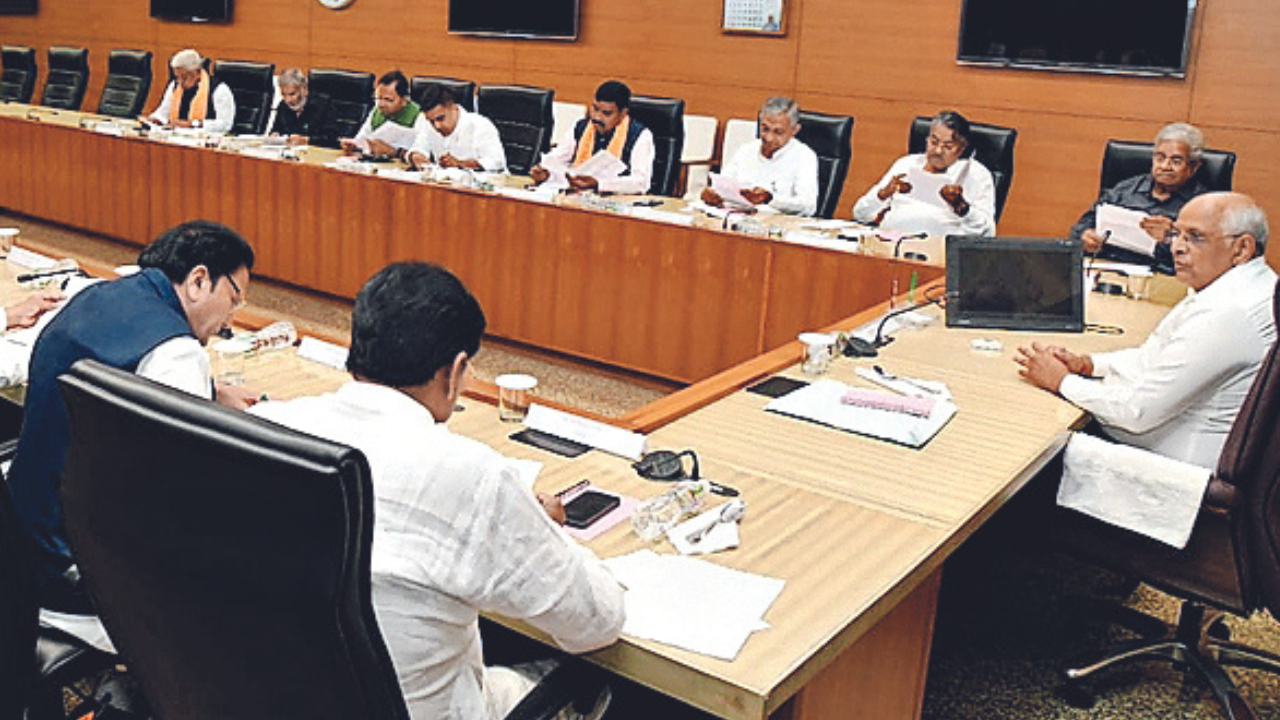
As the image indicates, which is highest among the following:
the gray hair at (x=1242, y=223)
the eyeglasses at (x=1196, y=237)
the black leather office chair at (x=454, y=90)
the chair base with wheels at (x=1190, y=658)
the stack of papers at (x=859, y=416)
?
the black leather office chair at (x=454, y=90)

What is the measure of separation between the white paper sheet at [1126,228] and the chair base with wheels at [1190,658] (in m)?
1.86

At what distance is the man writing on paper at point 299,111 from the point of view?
6922mm

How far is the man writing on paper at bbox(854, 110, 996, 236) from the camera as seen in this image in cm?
489

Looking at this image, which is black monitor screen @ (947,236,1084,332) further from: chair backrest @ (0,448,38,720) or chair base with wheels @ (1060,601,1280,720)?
chair backrest @ (0,448,38,720)

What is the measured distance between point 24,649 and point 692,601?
34.7 inches

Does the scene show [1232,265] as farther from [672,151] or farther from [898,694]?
[672,151]

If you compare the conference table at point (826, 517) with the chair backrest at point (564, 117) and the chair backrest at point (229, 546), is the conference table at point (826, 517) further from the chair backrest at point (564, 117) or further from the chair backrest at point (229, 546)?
the chair backrest at point (564, 117)

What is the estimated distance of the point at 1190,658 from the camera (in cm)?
268

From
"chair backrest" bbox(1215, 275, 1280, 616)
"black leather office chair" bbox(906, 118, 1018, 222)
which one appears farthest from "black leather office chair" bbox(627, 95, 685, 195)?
"chair backrest" bbox(1215, 275, 1280, 616)

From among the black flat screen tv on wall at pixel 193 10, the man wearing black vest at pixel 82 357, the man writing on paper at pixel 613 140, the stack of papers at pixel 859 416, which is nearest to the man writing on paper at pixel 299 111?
the man writing on paper at pixel 613 140

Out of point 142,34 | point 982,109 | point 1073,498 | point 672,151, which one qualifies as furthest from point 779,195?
point 142,34

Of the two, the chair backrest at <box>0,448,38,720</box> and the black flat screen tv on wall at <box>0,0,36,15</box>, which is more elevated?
the black flat screen tv on wall at <box>0,0,36,15</box>

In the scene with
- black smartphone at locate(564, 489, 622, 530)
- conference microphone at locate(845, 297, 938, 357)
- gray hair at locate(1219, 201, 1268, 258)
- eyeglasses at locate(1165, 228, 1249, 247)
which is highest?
gray hair at locate(1219, 201, 1268, 258)

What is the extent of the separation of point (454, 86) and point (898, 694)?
208 inches
